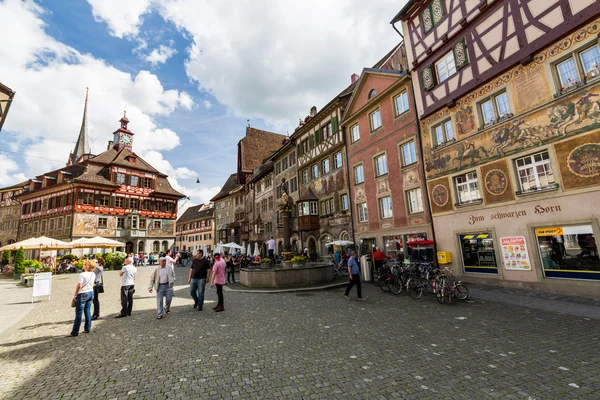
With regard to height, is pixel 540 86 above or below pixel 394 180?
above

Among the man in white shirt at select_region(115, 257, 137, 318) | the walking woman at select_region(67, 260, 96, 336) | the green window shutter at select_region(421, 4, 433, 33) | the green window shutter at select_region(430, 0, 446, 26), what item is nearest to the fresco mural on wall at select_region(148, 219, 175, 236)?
the man in white shirt at select_region(115, 257, 137, 318)

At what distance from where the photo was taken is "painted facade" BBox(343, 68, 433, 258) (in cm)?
1692

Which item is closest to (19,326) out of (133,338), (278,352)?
(133,338)

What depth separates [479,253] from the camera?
43.8 feet

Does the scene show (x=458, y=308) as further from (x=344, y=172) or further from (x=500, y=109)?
(x=344, y=172)

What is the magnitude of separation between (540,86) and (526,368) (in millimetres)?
11061

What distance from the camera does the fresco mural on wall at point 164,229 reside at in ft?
151

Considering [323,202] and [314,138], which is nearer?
[323,202]

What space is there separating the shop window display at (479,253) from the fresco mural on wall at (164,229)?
146 ft

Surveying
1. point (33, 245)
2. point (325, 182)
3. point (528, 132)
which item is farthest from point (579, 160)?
point (33, 245)

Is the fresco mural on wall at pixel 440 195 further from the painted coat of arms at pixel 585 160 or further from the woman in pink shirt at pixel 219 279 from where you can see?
the woman in pink shirt at pixel 219 279

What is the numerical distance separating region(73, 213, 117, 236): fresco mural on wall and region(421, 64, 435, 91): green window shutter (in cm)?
4375

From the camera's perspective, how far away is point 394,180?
18.1 meters

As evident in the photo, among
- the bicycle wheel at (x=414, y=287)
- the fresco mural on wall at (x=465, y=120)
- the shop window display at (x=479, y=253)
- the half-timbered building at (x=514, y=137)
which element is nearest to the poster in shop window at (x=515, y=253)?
the half-timbered building at (x=514, y=137)
